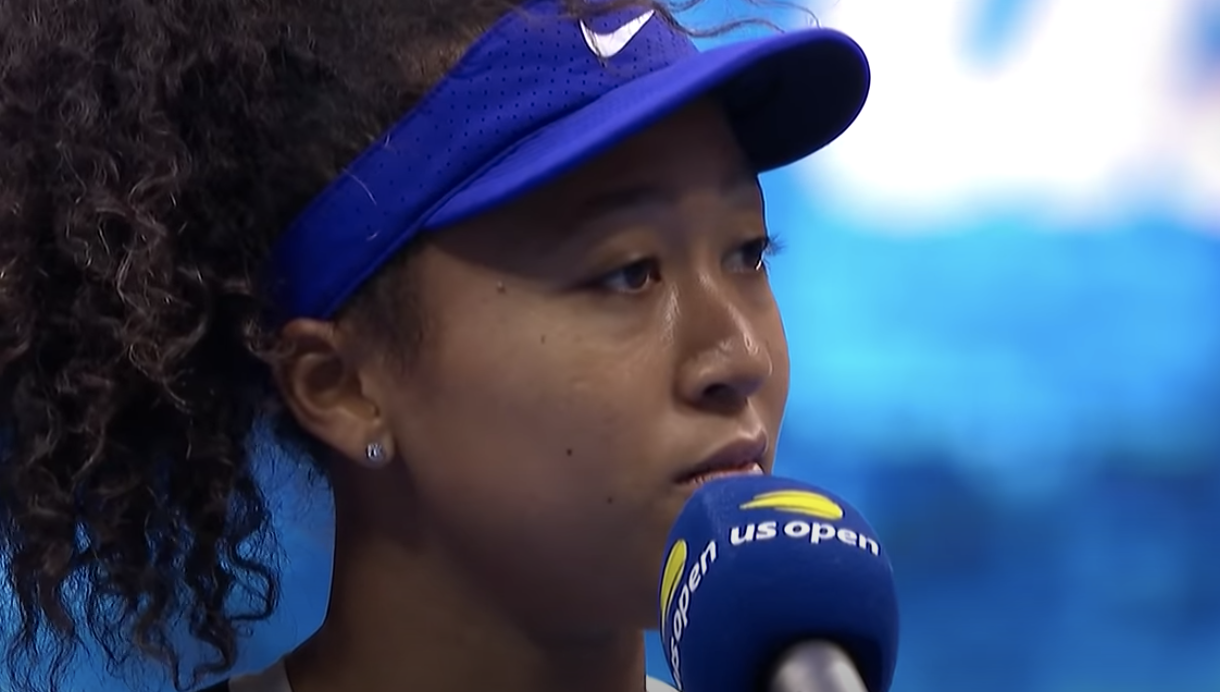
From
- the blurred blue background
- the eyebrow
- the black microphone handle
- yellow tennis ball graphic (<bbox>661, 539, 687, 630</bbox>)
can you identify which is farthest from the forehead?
the blurred blue background

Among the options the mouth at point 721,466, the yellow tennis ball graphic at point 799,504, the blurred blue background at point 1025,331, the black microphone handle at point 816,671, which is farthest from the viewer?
the blurred blue background at point 1025,331

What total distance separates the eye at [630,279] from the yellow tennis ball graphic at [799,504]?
22 centimetres

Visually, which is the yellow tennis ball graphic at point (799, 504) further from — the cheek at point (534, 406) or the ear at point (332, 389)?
the ear at point (332, 389)

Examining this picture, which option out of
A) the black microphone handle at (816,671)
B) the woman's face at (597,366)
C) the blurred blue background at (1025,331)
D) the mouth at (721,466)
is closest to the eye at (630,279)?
the woman's face at (597,366)

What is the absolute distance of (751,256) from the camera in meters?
0.92

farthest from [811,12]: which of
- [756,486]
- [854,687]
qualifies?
[854,687]

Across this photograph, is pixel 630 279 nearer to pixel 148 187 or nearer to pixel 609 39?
pixel 609 39

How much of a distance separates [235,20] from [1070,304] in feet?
3.06

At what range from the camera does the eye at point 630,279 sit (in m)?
0.86

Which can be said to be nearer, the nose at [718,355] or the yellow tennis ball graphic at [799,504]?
the yellow tennis ball graphic at [799,504]

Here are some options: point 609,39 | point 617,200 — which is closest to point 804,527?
point 617,200

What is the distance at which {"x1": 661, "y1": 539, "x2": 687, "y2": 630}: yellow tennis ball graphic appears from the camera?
67 cm

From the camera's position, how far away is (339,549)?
100 centimetres

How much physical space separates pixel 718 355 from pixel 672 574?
19 cm
